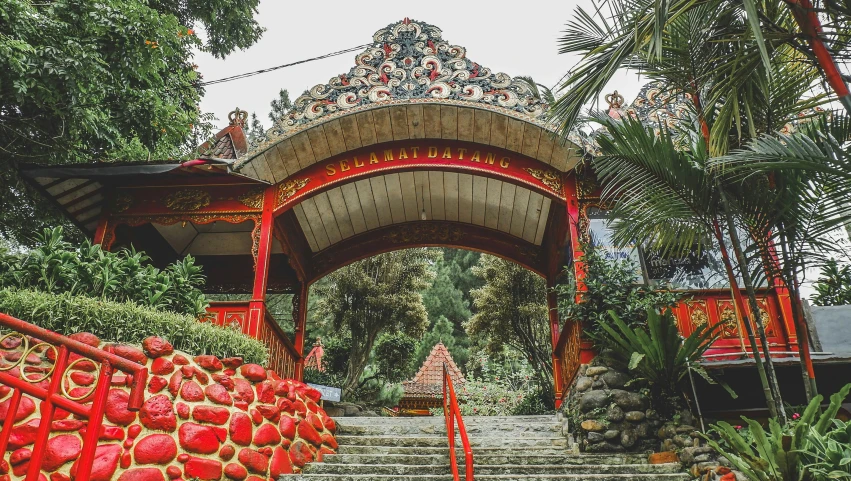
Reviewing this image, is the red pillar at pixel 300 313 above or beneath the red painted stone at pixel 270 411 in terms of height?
above

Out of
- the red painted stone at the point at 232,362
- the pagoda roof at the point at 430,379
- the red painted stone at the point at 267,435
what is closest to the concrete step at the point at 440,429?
the red painted stone at the point at 267,435

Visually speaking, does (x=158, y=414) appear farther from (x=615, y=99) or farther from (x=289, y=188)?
(x=615, y=99)

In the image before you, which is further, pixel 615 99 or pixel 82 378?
pixel 615 99

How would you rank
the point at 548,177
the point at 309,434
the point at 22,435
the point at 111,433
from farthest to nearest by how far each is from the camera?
the point at 548,177 < the point at 309,434 < the point at 111,433 < the point at 22,435

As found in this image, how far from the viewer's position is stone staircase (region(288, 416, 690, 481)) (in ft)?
14.9

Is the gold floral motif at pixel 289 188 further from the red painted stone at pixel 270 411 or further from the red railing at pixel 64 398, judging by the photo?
the red railing at pixel 64 398

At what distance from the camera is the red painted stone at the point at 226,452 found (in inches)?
178

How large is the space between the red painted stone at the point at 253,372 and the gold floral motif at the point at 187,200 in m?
2.94

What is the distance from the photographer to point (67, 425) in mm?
4008

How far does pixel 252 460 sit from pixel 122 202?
4.49 m

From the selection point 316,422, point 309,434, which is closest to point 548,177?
point 316,422

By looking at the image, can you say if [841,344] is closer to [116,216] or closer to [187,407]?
[187,407]

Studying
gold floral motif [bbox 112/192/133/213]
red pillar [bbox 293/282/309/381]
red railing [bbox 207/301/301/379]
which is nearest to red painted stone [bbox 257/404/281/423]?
red railing [bbox 207/301/301/379]

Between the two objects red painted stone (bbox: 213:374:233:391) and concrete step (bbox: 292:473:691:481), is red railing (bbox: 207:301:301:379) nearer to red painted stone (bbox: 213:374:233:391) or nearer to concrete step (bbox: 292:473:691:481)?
red painted stone (bbox: 213:374:233:391)
